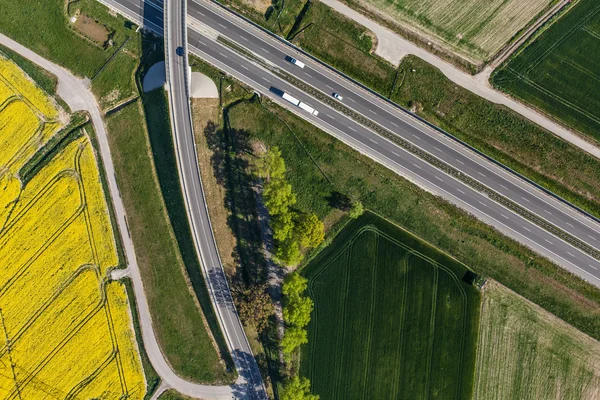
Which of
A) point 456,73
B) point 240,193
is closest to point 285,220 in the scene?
point 240,193

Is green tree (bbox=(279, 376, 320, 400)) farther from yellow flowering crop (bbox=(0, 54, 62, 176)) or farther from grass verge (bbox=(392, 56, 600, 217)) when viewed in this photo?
yellow flowering crop (bbox=(0, 54, 62, 176))

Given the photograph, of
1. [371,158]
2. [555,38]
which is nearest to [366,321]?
[371,158]

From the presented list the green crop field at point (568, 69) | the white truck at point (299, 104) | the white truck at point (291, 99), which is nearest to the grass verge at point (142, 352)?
the white truck at point (291, 99)

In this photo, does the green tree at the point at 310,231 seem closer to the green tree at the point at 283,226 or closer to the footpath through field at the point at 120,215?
the green tree at the point at 283,226

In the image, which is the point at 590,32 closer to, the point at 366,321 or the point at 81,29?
the point at 366,321

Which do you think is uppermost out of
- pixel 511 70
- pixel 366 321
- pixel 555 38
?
pixel 555 38

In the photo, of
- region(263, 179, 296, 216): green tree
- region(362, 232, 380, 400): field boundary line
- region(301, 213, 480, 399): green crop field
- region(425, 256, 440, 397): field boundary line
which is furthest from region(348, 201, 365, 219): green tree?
region(425, 256, 440, 397): field boundary line

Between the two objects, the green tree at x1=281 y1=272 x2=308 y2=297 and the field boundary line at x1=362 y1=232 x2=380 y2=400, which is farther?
the field boundary line at x1=362 y1=232 x2=380 y2=400
